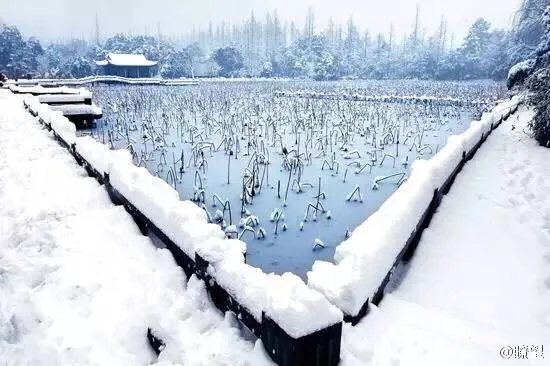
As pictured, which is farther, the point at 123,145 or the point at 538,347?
the point at 123,145

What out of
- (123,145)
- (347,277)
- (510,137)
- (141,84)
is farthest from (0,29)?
(347,277)

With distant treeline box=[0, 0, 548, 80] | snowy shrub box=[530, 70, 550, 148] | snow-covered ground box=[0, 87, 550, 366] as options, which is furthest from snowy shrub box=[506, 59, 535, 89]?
distant treeline box=[0, 0, 548, 80]

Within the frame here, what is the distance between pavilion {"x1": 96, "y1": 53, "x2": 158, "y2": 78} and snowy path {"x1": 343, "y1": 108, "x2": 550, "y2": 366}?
4996 cm

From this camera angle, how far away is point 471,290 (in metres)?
4.13

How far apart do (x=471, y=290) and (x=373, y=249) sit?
1.51 metres

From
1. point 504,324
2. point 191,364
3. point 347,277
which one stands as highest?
point 347,277

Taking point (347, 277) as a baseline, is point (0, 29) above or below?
above

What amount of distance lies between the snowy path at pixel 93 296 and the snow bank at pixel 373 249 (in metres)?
0.74

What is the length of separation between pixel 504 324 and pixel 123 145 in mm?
11887

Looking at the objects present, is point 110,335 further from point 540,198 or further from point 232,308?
point 540,198

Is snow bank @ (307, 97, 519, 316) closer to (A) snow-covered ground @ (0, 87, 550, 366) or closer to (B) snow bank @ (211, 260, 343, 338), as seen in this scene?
(A) snow-covered ground @ (0, 87, 550, 366)

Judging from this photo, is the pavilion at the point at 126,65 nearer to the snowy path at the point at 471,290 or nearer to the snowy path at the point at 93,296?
the snowy path at the point at 93,296

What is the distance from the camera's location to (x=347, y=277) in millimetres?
2961

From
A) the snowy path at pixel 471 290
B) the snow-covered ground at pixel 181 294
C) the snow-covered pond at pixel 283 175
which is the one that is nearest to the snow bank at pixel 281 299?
the snow-covered ground at pixel 181 294
